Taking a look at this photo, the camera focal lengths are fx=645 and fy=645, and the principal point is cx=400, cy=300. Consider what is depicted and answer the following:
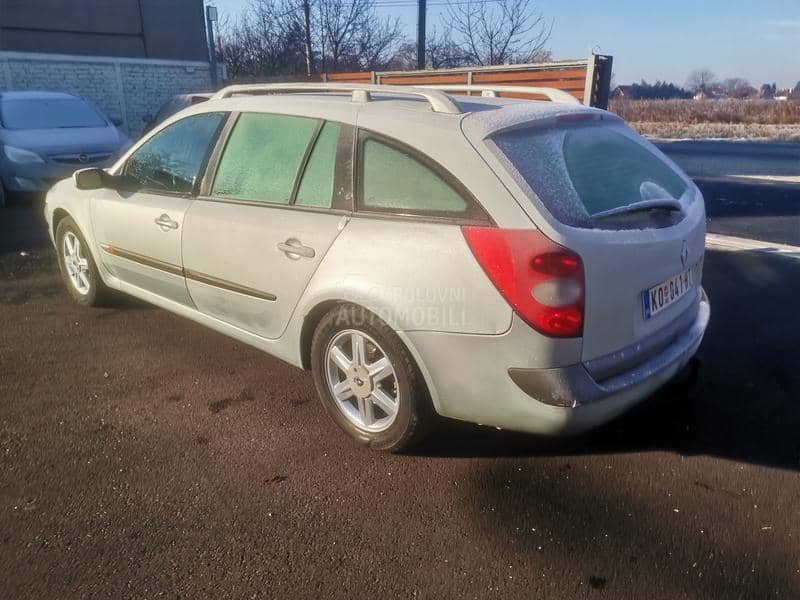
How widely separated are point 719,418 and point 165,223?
322 cm

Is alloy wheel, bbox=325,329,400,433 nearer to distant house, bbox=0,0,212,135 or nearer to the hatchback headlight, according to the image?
the hatchback headlight

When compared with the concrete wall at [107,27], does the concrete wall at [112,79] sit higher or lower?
lower

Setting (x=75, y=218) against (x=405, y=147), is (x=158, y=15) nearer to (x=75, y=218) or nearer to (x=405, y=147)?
(x=75, y=218)

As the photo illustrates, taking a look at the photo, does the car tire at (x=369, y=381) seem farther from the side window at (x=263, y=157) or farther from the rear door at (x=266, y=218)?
the side window at (x=263, y=157)

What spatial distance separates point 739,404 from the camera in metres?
3.41

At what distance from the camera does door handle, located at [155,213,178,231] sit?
3727 mm

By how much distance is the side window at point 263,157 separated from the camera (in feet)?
A: 10.6

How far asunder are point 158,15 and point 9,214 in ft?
65.8

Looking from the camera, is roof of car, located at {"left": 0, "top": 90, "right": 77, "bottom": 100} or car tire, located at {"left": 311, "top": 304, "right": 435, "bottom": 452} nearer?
car tire, located at {"left": 311, "top": 304, "right": 435, "bottom": 452}

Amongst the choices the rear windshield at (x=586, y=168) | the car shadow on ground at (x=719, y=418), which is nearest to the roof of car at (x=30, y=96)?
the car shadow on ground at (x=719, y=418)

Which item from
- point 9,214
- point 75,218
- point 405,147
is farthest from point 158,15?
point 405,147

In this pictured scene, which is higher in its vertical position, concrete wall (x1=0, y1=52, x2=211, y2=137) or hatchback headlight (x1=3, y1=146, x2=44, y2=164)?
concrete wall (x1=0, y1=52, x2=211, y2=137)

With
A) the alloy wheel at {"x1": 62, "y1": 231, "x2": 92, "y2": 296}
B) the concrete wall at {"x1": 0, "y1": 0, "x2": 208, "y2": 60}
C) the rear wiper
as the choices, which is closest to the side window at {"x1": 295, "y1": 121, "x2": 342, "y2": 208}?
the rear wiper

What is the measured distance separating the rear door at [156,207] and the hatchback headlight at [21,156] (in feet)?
17.2
